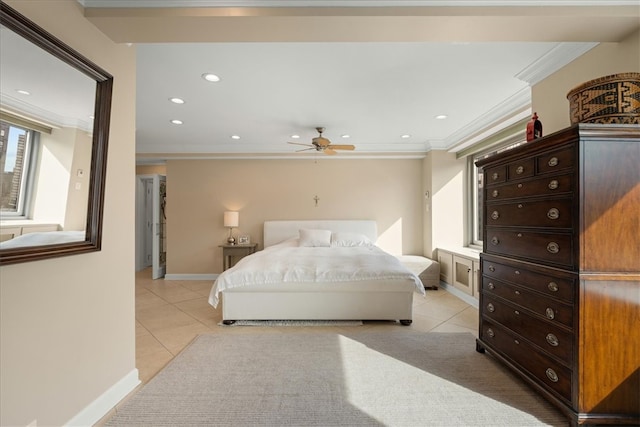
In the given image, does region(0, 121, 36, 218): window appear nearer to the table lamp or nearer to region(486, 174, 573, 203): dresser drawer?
region(486, 174, 573, 203): dresser drawer

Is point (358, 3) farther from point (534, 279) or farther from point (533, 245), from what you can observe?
point (534, 279)

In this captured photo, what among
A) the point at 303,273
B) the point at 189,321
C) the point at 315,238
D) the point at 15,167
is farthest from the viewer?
the point at 315,238

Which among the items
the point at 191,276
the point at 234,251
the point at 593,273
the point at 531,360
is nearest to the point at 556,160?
the point at 593,273

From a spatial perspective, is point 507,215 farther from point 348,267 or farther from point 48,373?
point 48,373

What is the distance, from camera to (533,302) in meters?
1.83

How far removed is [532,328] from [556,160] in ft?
3.54

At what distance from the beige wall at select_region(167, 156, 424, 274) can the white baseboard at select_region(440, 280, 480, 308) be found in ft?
5.13

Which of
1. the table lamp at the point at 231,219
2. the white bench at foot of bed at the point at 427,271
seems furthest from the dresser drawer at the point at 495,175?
the table lamp at the point at 231,219

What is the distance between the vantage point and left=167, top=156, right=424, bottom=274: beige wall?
18.3 feet

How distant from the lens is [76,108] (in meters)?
1.50

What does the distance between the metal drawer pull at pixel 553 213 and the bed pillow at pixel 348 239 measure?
3407 millimetres

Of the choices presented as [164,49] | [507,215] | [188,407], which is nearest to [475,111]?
[507,215]

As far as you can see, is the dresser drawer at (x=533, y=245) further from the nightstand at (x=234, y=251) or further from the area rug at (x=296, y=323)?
the nightstand at (x=234, y=251)

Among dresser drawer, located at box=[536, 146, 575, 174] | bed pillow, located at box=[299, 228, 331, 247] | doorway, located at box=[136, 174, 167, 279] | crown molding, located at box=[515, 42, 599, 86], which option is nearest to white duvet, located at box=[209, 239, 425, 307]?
bed pillow, located at box=[299, 228, 331, 247]
